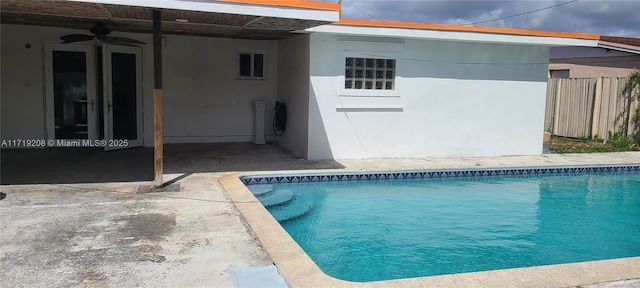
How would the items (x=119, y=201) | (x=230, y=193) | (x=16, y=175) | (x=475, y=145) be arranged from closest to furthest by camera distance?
(x=119, y=201) → (x=230, y=193) → (x=16, y=175) → (x=475, y=145)

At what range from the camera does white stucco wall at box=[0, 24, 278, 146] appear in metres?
10.4

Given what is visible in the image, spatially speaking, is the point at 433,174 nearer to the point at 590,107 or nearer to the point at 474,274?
the point at 474,274

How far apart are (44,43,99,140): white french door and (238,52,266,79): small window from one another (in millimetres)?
3396

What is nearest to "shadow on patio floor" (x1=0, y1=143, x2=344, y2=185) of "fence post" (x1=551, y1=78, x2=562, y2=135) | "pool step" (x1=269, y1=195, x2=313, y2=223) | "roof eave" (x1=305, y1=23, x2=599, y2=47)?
"pool step" (x1=269, y1=195, x2=313, y2=223)

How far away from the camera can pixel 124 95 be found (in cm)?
1066

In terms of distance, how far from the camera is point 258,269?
12.8 feet

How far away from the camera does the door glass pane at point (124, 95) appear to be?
10438mm

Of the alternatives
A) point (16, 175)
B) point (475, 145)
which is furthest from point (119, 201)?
point (475, 145)

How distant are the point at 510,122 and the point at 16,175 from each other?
1012cm

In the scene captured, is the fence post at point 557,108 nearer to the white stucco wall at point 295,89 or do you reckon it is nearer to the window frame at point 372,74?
the window frame at point 372,74

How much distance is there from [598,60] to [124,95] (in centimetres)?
1508

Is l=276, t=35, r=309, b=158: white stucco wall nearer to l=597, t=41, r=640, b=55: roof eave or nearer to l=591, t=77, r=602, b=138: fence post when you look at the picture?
l=591, t=77, r=602, b=138: fence post

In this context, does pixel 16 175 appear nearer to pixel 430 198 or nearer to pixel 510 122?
→ pixel 430 198

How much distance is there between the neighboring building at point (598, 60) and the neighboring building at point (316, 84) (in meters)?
5.85
